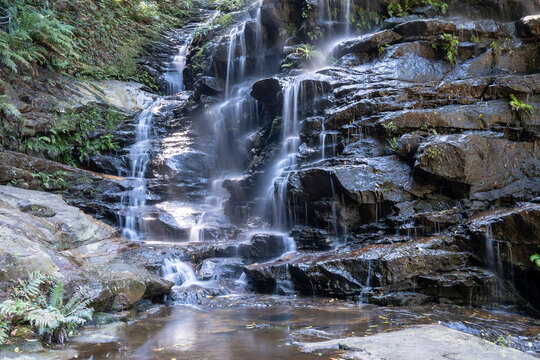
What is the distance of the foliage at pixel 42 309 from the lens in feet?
12.4

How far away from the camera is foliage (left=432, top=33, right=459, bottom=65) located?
1112 centimetres

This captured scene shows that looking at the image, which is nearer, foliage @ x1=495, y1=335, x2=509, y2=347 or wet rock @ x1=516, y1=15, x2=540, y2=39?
foliage @ x1=495, y1=335, x2=509, y2=347

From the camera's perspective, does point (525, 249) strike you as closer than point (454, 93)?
Yes

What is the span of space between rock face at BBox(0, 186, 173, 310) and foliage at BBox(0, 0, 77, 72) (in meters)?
5.39

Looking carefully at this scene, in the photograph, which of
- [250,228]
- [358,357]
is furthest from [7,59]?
[358,357]

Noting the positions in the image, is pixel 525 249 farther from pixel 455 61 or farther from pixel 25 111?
pixel 25 111

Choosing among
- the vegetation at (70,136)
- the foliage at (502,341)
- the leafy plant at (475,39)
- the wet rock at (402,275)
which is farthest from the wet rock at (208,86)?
the foliage at (502,341)

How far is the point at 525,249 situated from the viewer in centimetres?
625

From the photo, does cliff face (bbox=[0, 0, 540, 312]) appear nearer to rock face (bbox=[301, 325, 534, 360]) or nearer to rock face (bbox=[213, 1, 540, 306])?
rock face (bbox=[213, 1, 540, 306])

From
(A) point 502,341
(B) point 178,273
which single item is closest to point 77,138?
(B) point 178,273

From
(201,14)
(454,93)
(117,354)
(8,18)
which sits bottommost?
(117,354)

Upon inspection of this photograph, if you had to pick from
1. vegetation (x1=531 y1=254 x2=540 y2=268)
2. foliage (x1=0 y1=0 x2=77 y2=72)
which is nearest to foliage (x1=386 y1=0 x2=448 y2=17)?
vegetation (x1=531 y1=254 x2=540 y2=268)

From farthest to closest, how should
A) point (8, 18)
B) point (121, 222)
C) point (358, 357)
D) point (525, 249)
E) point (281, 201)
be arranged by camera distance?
point (8, 18)
point (121, 222)
point (281, 201)
point (525, 249)
point (358, 357)

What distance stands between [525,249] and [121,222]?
382 inches
